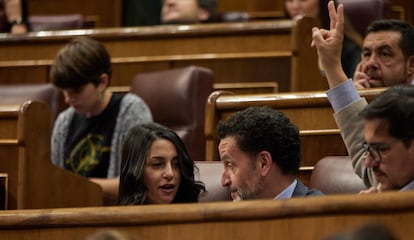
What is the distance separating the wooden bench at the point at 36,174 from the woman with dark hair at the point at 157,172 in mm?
201

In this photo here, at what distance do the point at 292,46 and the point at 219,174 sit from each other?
20.9 inches

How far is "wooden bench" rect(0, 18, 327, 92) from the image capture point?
160cm

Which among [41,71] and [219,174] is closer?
[219,174]

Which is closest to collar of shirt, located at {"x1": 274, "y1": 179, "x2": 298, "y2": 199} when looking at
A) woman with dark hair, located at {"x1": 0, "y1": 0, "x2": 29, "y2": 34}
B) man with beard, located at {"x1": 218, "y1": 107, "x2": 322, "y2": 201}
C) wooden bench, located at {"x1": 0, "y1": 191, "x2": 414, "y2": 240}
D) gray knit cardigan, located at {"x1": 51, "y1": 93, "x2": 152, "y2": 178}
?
man with beard, located at {"x1": 218, "y1": 107, "x2": 322, "y2": 201}

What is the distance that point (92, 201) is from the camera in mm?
1295

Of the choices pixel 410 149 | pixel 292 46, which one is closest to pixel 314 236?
pixel 410 149

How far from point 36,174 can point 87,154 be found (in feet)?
0.58

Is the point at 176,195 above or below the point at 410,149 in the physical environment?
below

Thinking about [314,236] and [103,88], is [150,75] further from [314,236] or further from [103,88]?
[314,236]

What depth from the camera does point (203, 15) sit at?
189 centimetres

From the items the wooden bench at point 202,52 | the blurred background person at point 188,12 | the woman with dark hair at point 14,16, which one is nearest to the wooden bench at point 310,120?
the wooden bench at point 202,52

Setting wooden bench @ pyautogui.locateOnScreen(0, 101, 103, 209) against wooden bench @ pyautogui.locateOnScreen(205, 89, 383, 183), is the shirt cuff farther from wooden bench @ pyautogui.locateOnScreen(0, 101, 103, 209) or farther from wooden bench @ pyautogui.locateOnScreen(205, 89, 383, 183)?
wooden bench @ pyautogui.locateOnScreen(0, 101, 103, 209)

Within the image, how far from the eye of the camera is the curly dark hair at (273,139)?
98cm

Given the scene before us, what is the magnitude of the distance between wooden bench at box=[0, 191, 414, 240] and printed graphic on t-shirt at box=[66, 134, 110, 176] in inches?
25.2
